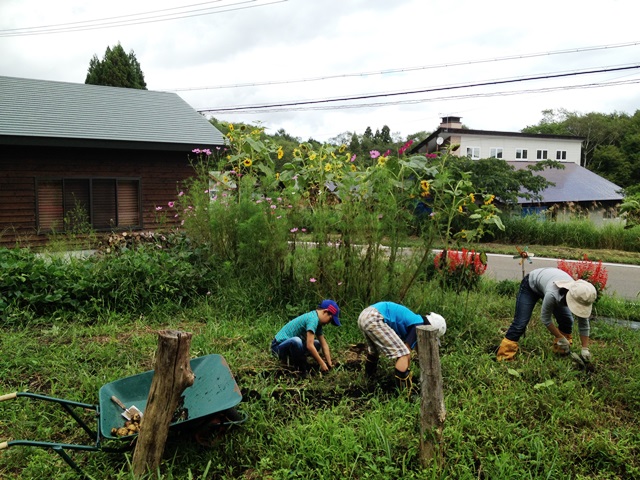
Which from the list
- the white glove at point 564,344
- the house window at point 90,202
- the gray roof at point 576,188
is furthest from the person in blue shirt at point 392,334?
the gray roof at point 576,188

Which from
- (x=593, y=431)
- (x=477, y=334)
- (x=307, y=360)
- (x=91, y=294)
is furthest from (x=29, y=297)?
(x=593, y=431)

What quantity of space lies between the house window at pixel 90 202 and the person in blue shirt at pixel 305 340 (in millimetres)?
7436

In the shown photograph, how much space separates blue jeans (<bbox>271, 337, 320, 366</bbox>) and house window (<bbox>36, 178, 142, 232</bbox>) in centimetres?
748

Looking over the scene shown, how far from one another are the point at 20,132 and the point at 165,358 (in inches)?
370

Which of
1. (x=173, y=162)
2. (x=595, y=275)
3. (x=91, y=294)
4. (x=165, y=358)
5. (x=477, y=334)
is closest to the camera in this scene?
(x=165, y=358)

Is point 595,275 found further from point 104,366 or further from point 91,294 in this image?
point 91,294

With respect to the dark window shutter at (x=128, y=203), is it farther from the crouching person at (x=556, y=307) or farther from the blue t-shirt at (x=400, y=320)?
the crouching person at (x=556, y=307)

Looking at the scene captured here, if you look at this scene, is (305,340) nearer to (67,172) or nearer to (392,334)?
(392,334)

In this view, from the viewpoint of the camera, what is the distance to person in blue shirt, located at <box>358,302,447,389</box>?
4008 millimetres

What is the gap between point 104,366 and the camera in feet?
14.5

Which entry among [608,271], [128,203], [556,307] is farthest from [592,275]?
[128,203]

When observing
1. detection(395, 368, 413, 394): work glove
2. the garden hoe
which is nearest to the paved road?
detection(395, 368, 413, 394): work glove

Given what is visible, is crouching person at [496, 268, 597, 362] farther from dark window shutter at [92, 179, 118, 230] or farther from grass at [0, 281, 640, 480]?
dark window shutter at [92, 179, 118, 230]

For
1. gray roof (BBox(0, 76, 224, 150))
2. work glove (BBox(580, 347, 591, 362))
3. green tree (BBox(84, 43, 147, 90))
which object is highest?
green tree (BBox(84, 43, 147, 90))
